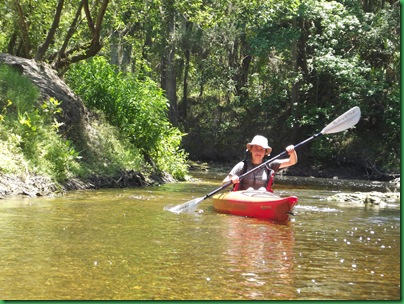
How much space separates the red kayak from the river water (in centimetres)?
19

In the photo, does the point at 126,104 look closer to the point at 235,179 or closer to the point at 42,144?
the point at 42,144

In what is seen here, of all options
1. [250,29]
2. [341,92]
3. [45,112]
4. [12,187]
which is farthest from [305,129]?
Result: [12,187]

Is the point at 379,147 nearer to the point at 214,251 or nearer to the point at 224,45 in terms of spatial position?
the point at 224,45

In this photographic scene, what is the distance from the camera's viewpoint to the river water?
14.7 ft

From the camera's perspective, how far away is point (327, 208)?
10352 millimetres

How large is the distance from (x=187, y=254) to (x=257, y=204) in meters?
3.03

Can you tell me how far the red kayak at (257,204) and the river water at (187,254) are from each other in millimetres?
189

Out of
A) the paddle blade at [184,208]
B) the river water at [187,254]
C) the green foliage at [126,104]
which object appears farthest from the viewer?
the green foliage at [126,104]

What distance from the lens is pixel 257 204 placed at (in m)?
8.69

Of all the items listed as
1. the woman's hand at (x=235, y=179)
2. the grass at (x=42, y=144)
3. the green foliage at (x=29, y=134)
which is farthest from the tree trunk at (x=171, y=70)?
the woman's hand at (x=235, y=179)

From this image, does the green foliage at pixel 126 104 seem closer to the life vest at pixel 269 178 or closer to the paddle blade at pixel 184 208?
the life vest at pixel 269 178

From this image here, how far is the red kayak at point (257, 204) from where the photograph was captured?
8.42m

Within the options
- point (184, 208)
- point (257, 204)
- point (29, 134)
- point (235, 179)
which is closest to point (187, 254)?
point (257, 204)

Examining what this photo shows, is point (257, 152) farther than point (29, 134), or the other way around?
point (29, 134)
